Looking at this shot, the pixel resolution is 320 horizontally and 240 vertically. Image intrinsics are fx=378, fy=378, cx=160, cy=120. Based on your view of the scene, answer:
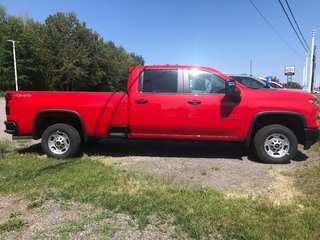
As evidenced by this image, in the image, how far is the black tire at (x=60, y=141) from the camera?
25.7 ft

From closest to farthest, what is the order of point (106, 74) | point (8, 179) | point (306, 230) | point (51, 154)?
point (306, 230), point (8, 179), point (51, 154), point (106, 74)

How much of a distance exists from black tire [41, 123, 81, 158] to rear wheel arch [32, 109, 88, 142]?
169 mm

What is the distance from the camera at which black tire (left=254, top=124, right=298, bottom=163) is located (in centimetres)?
745

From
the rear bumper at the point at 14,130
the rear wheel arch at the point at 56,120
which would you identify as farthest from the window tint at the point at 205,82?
the rear bumper at the point at 14,130

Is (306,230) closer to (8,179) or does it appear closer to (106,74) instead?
(8,179)

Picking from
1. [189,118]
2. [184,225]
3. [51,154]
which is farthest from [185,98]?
[184,225]

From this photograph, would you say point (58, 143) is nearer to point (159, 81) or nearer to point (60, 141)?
point (60, 141)

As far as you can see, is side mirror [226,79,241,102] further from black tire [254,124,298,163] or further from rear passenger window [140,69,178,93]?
rear passenger window [140,69,178,93]

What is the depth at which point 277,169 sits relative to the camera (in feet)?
23.1

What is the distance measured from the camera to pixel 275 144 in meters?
7.53

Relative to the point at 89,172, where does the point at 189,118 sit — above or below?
above

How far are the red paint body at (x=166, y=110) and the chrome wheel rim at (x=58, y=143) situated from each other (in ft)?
1.55

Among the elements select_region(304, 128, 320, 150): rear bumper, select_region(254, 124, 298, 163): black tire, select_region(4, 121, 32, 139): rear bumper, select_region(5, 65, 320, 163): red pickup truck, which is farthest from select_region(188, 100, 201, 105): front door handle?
select_region(4, 121, 32, 139): rear bumper

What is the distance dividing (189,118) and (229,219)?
10.5 ft
